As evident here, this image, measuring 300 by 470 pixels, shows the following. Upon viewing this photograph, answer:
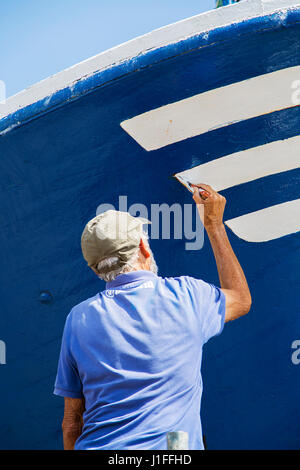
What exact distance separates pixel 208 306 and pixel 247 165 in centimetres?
94

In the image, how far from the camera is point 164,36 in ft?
6.41

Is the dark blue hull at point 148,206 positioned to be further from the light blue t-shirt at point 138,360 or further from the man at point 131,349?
the light blue t-shirt at point 138,360

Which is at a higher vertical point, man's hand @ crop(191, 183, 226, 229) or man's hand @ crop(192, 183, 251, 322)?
man's hand @ crop(191, 183, 226, 229)

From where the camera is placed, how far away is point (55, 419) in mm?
2635

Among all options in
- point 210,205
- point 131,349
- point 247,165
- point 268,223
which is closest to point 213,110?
point 247,165

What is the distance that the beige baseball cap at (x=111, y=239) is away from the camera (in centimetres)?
143

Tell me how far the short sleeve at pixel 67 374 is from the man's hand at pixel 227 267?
47 centimetres

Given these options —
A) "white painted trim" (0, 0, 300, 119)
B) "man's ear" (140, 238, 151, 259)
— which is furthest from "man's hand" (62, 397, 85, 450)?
"white painted trim" (0, 0, 300, 119)

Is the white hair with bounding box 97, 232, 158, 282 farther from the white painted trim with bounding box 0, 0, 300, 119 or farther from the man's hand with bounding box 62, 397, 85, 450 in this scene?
the white painted trim with bounding box 0, 0, 300, 119

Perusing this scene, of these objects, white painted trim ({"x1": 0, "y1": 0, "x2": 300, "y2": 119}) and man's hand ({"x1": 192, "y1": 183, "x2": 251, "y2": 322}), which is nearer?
man's hand ({"x1": 192, "y1": 183, "x2": 251, "y2": 322})

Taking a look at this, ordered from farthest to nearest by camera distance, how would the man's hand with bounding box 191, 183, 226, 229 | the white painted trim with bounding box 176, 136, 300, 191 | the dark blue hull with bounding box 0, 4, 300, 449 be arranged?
1. the white painted trim with bounding box 176, 136, 300, 191
2. the dark blue hull with bounding box 0, 4, 300, 449
3. the man's hand with bounding box 191, 183, 226, 229

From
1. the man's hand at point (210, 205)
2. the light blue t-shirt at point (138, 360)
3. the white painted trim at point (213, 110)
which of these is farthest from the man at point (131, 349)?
the white painted trim at point (213, 110)

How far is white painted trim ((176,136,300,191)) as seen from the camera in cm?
217

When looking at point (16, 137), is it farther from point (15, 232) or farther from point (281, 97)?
point (281, 97)
